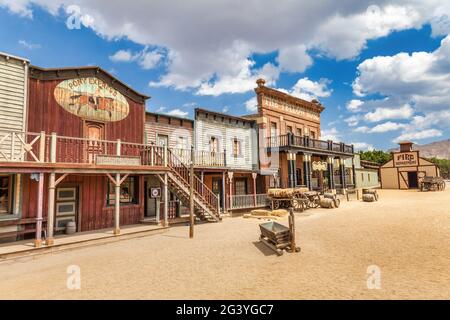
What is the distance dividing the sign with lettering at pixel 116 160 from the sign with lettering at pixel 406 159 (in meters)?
37.5

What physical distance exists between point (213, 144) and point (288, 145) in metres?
6.82

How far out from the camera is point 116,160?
1205cm

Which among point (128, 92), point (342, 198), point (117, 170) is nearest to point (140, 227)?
point (117, 170)

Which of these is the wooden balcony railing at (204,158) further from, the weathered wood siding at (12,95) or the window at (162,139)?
the weathered wood siding at (12,95)

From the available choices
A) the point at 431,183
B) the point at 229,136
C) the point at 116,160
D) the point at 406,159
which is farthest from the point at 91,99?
the point at 406,159

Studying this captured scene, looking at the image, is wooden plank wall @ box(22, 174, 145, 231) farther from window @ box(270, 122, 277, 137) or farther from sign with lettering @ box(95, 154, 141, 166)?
window @ box(270, 122, 277, 137)

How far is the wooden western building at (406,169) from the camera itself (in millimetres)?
36438

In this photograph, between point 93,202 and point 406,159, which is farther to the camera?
point 406,159

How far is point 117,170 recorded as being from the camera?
1196 centimetres

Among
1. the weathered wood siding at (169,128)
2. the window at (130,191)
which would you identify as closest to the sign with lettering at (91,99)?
the weathered wood siding at (169,128)

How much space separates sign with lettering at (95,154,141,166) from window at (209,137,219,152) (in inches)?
313

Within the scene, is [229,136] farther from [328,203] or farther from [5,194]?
[5,194]
